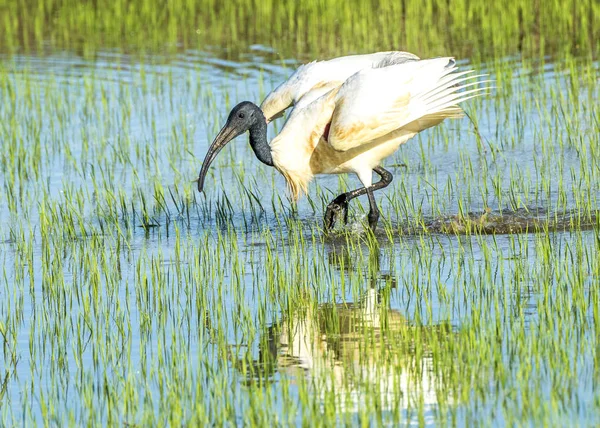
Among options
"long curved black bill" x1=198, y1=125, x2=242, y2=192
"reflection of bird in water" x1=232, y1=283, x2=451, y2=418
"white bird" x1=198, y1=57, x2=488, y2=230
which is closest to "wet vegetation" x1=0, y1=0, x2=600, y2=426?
"reflection of bird in water" x1=232, y1=283, x2=451, y2=418

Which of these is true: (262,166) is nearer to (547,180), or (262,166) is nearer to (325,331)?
(547,180)

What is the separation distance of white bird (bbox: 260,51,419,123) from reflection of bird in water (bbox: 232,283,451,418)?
2188mm

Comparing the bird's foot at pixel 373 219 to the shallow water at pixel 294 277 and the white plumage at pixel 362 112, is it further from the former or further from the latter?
the white plumage at pixel 362 112

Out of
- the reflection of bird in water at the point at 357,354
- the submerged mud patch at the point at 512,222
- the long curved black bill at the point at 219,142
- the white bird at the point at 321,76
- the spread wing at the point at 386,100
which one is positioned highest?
the white bird at the point at 321,76

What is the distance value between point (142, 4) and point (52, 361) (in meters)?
12.4

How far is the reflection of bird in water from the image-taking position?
4387 mm

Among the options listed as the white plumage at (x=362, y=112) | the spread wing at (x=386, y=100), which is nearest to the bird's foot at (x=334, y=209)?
the white plumage at (x=362, y=112)

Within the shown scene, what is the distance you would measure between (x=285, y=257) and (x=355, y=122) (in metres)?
1.04

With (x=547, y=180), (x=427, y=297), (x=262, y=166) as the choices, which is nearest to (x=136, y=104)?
(x=262, y=166)

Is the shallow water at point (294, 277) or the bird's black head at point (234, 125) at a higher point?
the bird's black head at point (234, 125)

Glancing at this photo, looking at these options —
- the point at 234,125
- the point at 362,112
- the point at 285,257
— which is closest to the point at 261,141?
the point at 234,125

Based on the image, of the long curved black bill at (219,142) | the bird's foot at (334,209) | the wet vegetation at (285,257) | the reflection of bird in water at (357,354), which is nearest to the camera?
the reflection of bird in water at (357,354)

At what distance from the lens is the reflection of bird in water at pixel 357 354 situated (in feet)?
14.4

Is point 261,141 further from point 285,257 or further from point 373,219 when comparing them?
point 285,257
